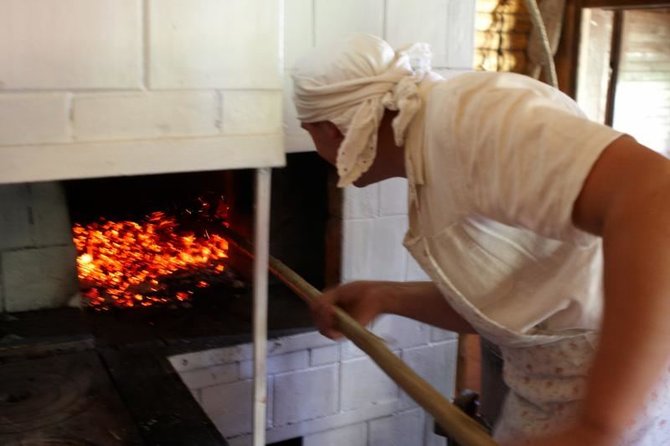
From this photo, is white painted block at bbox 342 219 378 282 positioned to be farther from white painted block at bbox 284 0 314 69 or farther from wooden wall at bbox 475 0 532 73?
wooden wall at bbox 475 0 532 73

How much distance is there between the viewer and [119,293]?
1.81 metres

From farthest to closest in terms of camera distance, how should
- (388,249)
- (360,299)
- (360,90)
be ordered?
(388,249) → (360,299) → (360,90)

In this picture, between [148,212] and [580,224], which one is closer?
[580,224]

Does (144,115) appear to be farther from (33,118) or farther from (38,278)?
(38,278)

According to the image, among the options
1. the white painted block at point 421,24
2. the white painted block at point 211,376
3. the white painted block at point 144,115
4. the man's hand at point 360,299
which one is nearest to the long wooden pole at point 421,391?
the man's hand at point 360,299

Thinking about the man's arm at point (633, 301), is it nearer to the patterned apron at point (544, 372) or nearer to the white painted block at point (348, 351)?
the patterned apron at point (544, 372)

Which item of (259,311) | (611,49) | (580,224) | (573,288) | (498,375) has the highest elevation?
(611,49)

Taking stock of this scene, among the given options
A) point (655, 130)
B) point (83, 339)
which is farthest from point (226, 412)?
point (655, 130)

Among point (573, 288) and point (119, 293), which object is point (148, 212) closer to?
point (119, 293)

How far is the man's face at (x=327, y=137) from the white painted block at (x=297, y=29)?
0.31 meters

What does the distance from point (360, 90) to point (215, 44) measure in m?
0.23

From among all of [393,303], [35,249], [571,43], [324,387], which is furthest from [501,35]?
[35,249]

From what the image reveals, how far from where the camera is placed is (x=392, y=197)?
68.4 inches

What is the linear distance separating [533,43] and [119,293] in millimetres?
2172
